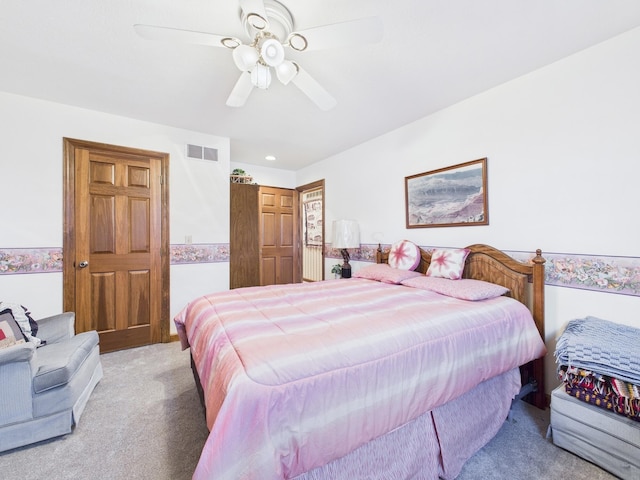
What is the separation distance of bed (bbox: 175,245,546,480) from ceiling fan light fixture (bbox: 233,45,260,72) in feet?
4.73

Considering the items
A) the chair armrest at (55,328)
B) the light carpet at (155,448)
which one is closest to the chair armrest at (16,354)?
the light carpet at (155,448)

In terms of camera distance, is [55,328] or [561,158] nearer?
[561,158]

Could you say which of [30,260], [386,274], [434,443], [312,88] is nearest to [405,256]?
[386,274]

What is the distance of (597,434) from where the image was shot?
1.44 meters

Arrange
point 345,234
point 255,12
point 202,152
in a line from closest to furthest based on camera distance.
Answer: point 255,12 → point 202,152 → point 345,234

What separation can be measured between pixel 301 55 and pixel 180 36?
80cm

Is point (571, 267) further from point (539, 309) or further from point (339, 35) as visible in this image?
point (339, 35)

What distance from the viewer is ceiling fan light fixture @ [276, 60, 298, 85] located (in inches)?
62.7

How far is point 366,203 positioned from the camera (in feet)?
11.8

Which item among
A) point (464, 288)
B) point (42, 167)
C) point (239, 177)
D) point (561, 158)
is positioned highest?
point (239, 177)

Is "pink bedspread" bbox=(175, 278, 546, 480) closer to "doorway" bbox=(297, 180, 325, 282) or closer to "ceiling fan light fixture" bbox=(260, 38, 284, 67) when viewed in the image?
"ceiling fan light fixture" bbox=(260, 38, 284, 67)

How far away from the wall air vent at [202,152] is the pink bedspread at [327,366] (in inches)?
84.5

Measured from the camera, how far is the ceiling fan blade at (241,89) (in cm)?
173

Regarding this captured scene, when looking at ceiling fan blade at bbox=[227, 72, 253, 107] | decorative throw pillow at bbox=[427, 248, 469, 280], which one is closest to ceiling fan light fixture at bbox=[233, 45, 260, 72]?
ceiling fan blade at bbox=[227, 72, 253, 107]
